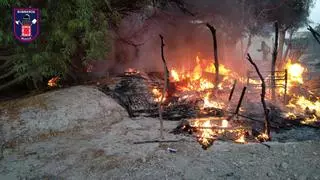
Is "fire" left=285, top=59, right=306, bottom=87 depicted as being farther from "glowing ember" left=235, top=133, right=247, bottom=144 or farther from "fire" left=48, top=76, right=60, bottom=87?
"fire" left=48, top=76, right=60, bottom=87

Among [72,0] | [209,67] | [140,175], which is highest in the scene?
[72,0]

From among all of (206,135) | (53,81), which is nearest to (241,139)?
(206,135)

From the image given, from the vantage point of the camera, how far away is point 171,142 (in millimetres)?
9273

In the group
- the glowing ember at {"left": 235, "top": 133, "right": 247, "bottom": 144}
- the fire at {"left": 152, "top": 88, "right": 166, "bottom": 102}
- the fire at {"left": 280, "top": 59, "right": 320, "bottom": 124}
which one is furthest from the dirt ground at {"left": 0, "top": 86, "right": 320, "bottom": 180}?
the fire at {"left": 152, "top": 88, "right": 166, "bottom": 102}

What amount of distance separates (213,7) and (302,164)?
1630 centimetres

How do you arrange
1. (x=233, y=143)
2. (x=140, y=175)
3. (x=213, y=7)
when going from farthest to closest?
(x=213, y=7) < (x=233, y=143) < (x=140, y=175)

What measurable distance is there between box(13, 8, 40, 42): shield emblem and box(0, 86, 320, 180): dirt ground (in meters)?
2.87

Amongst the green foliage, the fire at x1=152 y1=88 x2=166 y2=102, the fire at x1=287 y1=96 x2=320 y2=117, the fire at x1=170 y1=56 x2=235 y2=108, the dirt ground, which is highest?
the green foliage

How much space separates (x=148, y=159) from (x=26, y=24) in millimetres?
4813

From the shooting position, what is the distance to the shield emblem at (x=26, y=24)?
9.14 metres

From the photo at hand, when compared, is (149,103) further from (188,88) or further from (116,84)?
(188,88)

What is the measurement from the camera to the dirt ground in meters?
7.63

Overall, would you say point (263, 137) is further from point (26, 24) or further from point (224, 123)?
point (26, 24)

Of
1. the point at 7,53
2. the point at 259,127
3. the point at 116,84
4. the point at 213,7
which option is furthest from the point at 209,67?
the point at 7,53
